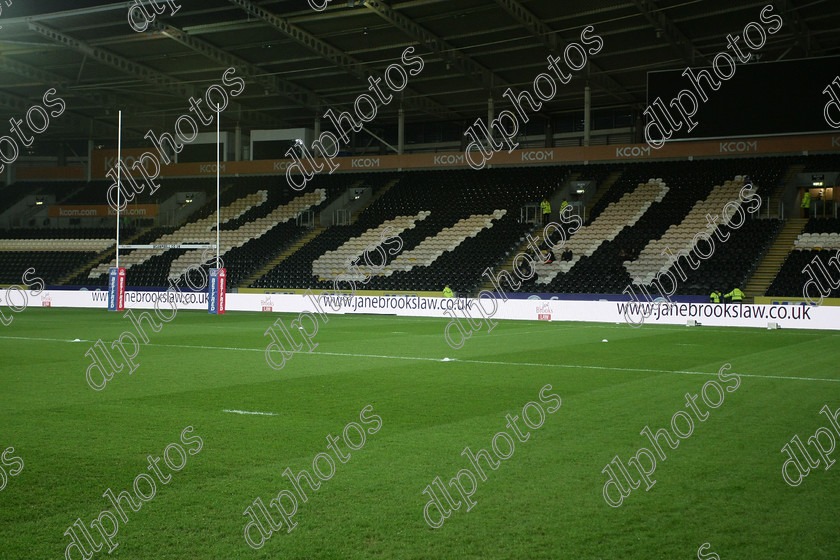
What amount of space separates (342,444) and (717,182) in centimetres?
3114

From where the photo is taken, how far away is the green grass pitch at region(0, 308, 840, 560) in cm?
458

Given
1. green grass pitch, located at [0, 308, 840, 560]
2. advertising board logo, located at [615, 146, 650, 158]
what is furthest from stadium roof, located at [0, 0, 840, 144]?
green grass pitch, located at [0, 308, 840, 560]

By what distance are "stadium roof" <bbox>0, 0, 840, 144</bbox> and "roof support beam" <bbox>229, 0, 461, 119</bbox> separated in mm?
55

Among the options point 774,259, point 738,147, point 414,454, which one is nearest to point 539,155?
point 738,147

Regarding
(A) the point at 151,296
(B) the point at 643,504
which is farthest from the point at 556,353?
(A) the point at 151,296

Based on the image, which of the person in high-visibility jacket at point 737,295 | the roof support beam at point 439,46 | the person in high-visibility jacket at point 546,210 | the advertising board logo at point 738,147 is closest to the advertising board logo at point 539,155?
the person in high-visibility jacket at point 546,210

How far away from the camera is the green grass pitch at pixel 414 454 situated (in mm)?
4578

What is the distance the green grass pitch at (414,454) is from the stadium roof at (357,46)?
16373 mm

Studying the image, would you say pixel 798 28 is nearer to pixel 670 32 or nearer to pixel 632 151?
pixel 670 32

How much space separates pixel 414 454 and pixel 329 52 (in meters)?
27.3

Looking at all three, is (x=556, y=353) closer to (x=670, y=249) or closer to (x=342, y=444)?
(x=342, y=444)

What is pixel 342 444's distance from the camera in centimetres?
698

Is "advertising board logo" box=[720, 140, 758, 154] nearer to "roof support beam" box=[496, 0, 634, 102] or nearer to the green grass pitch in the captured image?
"roof support beam" box=[496, 0, 634, 102]

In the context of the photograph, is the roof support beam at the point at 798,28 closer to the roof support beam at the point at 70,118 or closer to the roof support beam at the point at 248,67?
the roof support beam at the point at 248,67
